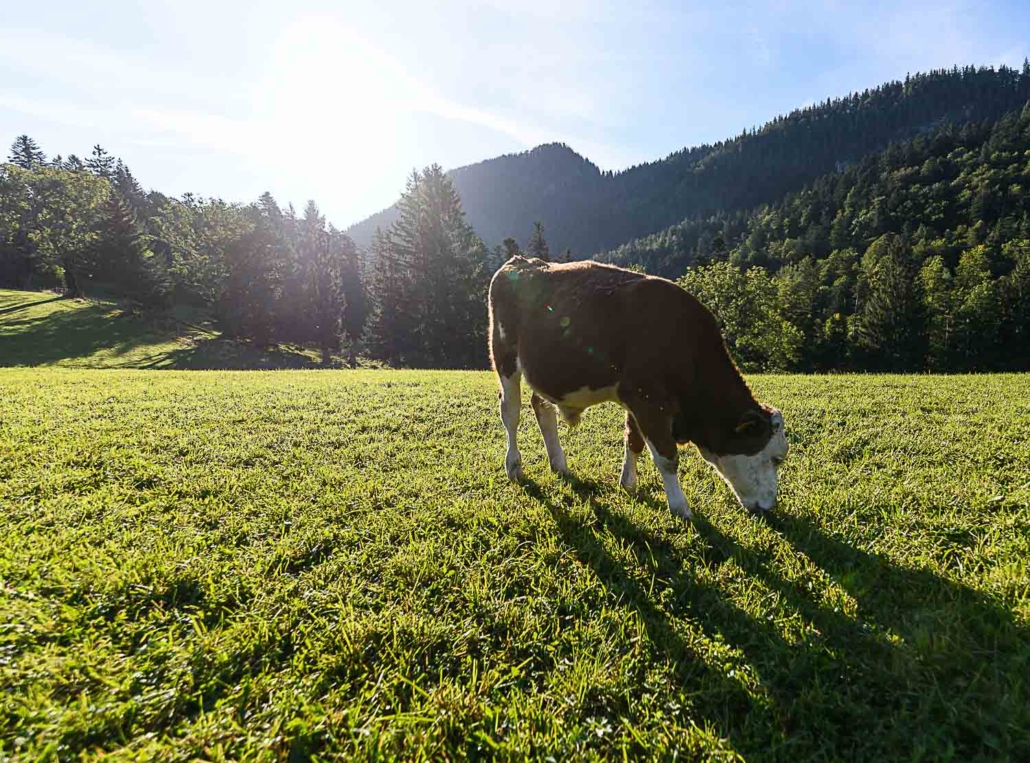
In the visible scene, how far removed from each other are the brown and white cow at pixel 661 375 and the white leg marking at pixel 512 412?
2.51ft

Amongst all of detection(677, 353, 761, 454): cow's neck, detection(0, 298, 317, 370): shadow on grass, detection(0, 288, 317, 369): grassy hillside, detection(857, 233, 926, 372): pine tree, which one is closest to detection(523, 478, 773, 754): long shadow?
detection(677, 353, 761, 454): cow's neck

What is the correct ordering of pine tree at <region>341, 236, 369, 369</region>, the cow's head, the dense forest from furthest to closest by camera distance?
pine tree at <region>341, 236, 369, 369</region> → the dense forest → the cow's head

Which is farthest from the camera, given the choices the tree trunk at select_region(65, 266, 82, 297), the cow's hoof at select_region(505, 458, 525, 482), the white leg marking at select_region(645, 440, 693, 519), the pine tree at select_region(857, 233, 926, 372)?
the pine tree at select_region(857, 233, 926, 372)

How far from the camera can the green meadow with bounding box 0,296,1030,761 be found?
208 centimetres

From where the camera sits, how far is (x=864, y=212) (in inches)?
4459

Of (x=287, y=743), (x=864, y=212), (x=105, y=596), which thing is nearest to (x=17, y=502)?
(x=105, y=596)

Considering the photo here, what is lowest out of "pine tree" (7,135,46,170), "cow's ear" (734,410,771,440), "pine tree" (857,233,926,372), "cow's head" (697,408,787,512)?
"pine tree" (857,233,926,372)

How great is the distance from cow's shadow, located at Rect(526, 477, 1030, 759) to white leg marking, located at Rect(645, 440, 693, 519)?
0.54m

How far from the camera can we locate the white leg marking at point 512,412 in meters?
5.30

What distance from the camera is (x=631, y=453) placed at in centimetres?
495

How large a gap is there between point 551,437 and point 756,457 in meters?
2.26

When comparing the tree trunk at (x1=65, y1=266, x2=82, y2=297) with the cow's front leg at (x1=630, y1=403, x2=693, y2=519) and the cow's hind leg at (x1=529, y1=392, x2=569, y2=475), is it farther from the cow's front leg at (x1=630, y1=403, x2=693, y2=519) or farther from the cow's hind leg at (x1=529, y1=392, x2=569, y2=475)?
the cow's front leg at (x1=630, y1=403, x2=693, y2=519)

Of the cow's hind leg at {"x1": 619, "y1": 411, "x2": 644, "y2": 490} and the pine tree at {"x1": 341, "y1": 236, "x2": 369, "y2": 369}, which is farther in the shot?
the pine tree at {"x1": 341, "y1": 236, "x2": 369, "y2": 369}

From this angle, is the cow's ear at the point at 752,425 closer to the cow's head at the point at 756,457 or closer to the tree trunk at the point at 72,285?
the cow's head at the point at 756,457
